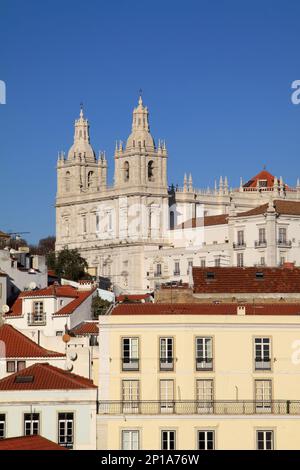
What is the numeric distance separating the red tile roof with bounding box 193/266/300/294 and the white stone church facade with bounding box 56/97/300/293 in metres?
62.5

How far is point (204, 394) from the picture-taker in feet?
153

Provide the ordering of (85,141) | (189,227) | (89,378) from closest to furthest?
1. (89,378)
2. (189,227)
3. (85,141)

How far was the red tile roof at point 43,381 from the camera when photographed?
4675 cm

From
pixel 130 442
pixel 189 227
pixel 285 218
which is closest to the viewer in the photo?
pixel 130 442

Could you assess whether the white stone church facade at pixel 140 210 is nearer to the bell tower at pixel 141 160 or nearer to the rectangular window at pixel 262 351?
the bell tower at pixel 141 160

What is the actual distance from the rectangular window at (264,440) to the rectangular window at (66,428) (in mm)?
5664

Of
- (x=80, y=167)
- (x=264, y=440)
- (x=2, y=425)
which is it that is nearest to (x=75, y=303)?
(x=2, y=425)

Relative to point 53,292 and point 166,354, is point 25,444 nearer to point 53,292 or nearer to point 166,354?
point 166,354

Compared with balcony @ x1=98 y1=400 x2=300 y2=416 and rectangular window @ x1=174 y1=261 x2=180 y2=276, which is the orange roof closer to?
rectangular window @ x1=174 y1=261 x2=180 y2=276

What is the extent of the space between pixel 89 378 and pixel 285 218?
65.9 meters

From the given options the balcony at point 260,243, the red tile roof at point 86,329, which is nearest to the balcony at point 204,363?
the red tile roof at point 86,329

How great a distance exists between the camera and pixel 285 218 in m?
116
